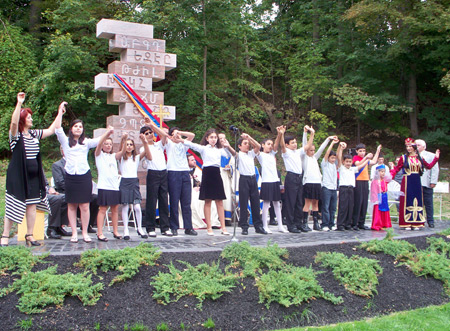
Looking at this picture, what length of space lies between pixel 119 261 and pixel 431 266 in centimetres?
397

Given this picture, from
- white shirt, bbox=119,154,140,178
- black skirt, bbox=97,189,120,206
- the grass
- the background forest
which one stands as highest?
the background forest

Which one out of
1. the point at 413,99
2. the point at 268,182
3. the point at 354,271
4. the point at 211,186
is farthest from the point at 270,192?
the point at 413,99

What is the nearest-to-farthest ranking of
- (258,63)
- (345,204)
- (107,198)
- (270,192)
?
(107,198) → (270,192) → (345,204) → (258,63)

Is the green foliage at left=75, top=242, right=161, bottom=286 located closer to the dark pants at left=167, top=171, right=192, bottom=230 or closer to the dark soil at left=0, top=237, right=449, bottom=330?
the dark soil at left=0, top=237, right=449, bottom=330

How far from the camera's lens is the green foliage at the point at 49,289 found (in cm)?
451

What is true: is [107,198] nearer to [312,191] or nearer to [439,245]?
[312,191]

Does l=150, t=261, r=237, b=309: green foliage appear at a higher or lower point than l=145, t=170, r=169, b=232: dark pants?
lower

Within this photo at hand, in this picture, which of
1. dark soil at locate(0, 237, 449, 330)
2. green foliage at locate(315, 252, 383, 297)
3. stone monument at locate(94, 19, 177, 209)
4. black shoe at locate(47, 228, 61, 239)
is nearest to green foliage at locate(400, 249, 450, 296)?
dark soil at locate(0, 237, 449, 330)

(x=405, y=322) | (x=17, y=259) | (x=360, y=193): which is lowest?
(x=405, y=322)

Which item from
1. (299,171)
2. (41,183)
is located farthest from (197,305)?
(299,171)

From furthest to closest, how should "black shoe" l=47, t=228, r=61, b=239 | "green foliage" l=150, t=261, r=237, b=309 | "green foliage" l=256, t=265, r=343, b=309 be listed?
"black shoe" l=47, t=228, r=61, b=239 < "green foliage" l=256, t=265, r=343, b=309 < "green foliage" l=150, t=261, r=237, b=309

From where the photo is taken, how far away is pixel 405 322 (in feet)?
16.0

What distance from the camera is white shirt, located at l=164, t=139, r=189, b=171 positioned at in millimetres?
8273

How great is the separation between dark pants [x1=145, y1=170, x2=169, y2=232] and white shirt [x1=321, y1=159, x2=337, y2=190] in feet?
11.1
